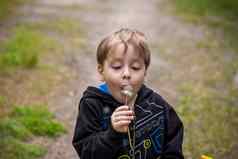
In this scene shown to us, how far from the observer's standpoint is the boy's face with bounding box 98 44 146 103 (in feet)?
9.32

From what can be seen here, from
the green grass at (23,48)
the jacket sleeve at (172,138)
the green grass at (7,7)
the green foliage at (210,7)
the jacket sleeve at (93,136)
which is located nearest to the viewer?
the jacket sleeve at (93,136)

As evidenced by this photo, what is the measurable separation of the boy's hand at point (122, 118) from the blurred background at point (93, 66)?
193 cm

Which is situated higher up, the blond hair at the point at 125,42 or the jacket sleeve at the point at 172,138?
the blond hair at the point at 125,42

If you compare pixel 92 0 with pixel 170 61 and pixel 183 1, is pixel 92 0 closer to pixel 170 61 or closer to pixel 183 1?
pixel 183 1

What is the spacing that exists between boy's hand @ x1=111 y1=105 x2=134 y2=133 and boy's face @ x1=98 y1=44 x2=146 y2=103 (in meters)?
0.19

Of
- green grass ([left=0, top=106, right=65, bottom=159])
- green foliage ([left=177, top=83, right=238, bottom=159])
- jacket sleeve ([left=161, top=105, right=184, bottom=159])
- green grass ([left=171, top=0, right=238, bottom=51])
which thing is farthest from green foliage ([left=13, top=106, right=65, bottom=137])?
green grass ([left=171, top=0, right=238, bottom=51])

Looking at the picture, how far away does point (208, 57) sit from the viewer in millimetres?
7562

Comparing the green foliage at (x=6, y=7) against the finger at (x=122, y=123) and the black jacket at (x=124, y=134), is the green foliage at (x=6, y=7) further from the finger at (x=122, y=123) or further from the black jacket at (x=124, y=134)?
the finger at (x=122, y=123)

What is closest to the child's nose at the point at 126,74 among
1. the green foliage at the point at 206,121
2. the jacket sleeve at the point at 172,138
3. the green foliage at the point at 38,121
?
the jacket sleeve at the point at 172,138

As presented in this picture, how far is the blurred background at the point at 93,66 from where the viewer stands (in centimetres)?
497

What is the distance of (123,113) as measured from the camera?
2672 mm

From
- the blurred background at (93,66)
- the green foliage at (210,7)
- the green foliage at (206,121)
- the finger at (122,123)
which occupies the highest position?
the green foliage at (210,7)

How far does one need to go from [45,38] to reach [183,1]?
3947mm

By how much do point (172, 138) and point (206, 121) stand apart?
95.5 inches
